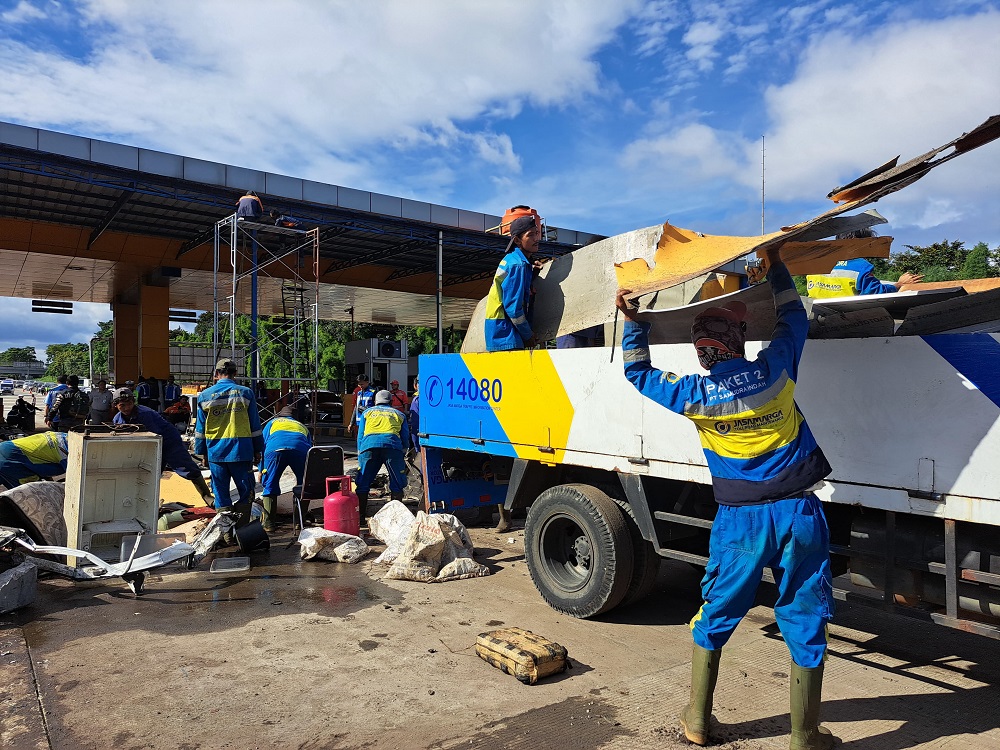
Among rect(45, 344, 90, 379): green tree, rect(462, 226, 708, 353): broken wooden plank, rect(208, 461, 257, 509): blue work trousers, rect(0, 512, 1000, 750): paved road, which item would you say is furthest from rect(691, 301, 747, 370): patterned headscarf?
rect(45, 344, 90, 379): green tree

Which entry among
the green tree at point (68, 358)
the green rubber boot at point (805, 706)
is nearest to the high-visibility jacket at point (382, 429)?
the green rubber boot at point (805, 706)

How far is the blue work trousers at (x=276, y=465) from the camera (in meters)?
7.14

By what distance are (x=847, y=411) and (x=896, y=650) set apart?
1.79 m

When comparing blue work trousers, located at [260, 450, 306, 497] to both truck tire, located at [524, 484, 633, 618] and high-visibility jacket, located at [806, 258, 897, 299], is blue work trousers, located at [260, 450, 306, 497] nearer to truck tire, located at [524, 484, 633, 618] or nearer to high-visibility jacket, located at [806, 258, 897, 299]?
truck tire, located at [524, 484, 633, 618]

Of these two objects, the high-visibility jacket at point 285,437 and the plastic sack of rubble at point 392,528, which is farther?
the high-visibility jacket at point 285,437

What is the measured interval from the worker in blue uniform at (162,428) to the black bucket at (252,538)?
1222 millimetres

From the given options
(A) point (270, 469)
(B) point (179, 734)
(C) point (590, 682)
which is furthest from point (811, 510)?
(A) point (270, 469)

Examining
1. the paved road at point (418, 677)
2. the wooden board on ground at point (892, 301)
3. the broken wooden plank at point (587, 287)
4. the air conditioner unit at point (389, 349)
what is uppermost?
the air conditioner unit at point (389, 349)

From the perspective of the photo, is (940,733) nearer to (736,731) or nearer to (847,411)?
(736,731)

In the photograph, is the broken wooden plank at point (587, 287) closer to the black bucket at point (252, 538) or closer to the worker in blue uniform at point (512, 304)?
the worker in blue uniform at point (512, 304)

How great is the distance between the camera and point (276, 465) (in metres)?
7.19

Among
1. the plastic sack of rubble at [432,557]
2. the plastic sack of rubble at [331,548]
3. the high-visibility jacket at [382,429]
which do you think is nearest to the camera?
the plastic sack of rubble at [432,557]

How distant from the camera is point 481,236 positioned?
1839cm

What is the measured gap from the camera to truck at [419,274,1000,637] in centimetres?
291
